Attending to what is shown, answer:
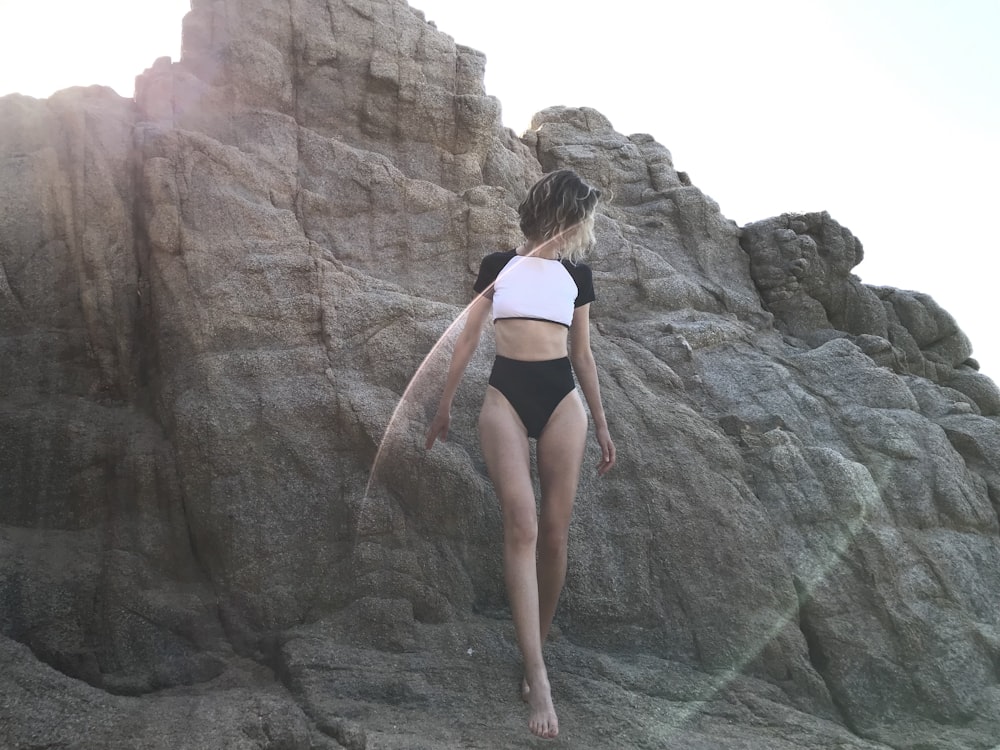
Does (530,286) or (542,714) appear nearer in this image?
(542,714)

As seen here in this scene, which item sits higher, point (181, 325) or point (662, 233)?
point (662, 233)

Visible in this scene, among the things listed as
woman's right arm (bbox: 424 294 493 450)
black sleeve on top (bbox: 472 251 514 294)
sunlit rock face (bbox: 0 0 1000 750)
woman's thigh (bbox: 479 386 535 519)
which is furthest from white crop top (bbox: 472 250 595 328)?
sunlit rock face (bbox: 0 0 1000 750)

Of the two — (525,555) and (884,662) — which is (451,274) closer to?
(525,555)

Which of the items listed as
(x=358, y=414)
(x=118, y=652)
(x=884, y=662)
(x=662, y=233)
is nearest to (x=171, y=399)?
(x=358, y=414)

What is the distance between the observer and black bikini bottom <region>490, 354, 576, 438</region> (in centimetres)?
529

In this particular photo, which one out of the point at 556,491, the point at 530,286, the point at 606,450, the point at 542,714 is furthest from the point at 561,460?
the point at 542,714

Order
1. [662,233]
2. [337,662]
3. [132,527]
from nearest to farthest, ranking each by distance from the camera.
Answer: [337,662] < [132,527] < [662,233]

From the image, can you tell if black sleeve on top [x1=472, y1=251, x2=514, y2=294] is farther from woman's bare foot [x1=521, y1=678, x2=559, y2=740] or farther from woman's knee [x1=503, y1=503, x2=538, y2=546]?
woman's bare foot [x1=521, y1=678, x2=559, y2=740]

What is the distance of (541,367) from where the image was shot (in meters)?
5.34

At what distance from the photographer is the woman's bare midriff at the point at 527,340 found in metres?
5.35

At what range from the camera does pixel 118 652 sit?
17.6 feet

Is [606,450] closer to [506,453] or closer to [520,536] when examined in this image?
[506,453]

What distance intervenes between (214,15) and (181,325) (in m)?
3.30

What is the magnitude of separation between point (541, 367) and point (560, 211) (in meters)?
0.94
